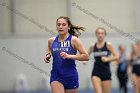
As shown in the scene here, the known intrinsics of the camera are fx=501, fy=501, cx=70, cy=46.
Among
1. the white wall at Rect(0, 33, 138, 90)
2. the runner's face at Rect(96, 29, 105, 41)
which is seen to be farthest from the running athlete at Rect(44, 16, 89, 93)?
the white wall at Rect(0, 33, 138, 90)

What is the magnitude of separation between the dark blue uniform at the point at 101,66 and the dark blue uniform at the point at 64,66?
2.81 m

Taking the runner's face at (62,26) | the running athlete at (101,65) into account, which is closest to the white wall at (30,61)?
the running athlete at (101,65)

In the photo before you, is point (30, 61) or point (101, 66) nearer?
point (101, 66)

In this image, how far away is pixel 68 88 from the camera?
28.2ft

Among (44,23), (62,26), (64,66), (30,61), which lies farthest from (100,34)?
(44,23)

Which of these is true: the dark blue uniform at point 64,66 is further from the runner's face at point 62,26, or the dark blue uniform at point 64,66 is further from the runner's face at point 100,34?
the runner's face at point 100,34

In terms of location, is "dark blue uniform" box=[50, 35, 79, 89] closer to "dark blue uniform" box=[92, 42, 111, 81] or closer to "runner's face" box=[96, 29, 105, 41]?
"dark blue uniform" box=[92, 42, 111, 81]

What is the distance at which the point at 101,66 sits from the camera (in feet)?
37.8

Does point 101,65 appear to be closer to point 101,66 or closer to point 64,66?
point 101,66

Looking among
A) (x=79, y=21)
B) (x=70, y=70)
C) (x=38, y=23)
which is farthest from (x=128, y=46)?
(x=70, y=70)

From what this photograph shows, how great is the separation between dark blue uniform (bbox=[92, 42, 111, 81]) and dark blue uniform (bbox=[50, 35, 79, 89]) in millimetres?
2809

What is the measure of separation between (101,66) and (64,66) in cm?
308

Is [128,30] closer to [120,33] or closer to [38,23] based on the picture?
[120,33]

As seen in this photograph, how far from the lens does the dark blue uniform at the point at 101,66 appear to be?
37.3 ft
